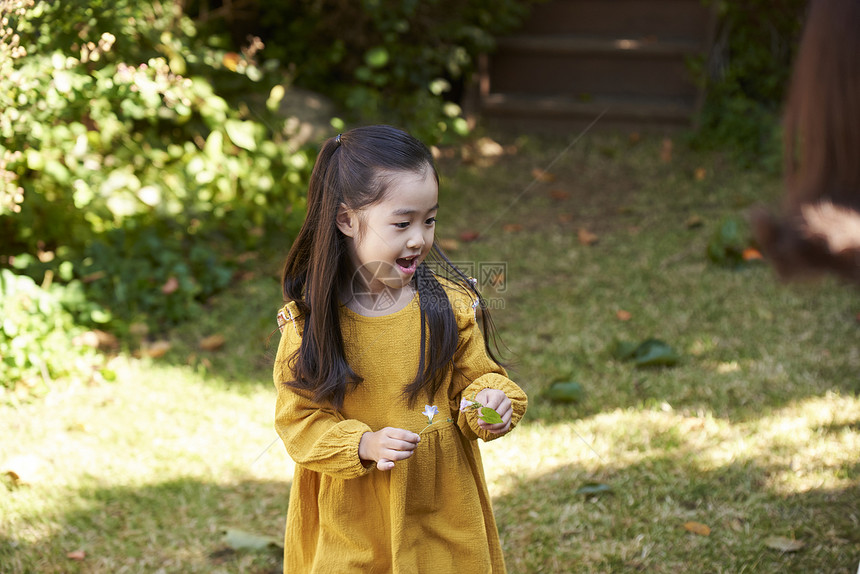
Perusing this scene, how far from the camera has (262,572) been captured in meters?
2.20

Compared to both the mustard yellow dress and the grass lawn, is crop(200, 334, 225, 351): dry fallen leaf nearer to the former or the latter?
the grass lawn

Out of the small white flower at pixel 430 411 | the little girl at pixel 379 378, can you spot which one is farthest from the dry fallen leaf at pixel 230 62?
the small white flower at pixel 430 411

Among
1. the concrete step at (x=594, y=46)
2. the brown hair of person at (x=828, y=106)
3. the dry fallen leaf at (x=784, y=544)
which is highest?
the brown hair of person at (x=828, y=106)

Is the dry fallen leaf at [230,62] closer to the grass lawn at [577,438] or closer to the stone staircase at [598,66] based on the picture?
the grass lawn at [577,438]

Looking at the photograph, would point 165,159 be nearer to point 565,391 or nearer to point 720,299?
point 565,391

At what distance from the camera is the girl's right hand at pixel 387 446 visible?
4.67ft

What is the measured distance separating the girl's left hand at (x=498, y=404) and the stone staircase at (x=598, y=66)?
4.63 metres

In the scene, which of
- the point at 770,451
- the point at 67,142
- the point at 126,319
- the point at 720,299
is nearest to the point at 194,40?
the point at 67,142

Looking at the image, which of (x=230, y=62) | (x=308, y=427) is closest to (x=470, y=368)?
(x=308, y=427)

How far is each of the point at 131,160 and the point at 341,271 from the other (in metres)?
2.71

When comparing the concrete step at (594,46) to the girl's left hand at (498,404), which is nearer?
the girl's left hand at (498,404)

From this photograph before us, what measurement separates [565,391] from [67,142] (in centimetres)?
255

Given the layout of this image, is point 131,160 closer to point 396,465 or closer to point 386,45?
point 386,45

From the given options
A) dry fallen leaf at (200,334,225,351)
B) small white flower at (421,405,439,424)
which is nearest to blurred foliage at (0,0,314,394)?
dry fallen leaf at (200,334,225,351)
